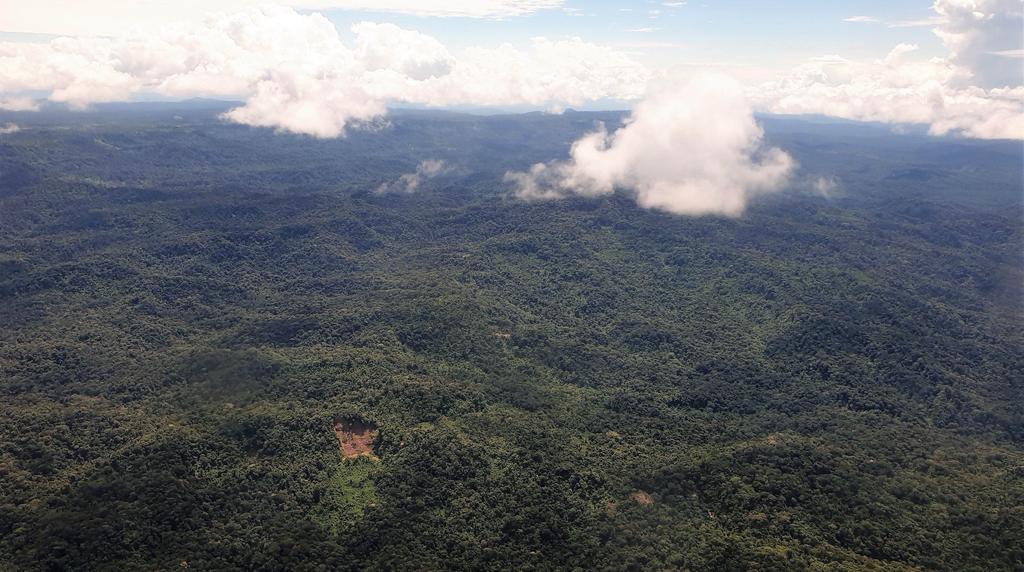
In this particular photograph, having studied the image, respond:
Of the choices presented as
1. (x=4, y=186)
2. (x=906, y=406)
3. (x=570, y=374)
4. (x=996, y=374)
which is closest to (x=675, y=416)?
(x=570, y=374)

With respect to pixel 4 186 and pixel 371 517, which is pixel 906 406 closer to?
pixel 371 517

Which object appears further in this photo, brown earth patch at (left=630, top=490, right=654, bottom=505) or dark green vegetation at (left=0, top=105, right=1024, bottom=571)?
brown earth patch at (left=630, top=490, right=654, bottom=505)

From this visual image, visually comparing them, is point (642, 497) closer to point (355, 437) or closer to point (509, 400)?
point (509, 400)

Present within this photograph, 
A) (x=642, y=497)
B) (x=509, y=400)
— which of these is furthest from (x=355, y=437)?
(x=642, y=497)

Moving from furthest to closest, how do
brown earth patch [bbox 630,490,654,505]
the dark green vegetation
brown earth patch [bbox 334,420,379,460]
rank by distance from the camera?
brown earth patch [bbox 334,420,379,460], brown earth patch [bbox 630,490,654,505], the dark green vegetation

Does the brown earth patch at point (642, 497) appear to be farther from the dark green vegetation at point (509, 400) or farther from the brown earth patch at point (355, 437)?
the brown earth patch at point (355, 437)

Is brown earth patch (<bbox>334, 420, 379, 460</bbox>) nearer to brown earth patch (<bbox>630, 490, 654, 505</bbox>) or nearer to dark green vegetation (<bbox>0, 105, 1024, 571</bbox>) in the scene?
dark green vegetation (<bbox>0, 105, 1024, 571</bbox>)

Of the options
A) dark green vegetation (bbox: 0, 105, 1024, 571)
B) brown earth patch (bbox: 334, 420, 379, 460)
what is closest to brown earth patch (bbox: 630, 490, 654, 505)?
dark green vegetation (bbox: 0, 105, 1024, 571)
